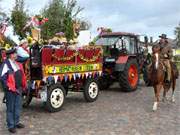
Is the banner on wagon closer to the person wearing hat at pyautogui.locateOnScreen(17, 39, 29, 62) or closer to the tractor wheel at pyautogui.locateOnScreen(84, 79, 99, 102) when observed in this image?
the tractor wheel at pyautogui.locateOnScreen(84, 79, 99, 102)

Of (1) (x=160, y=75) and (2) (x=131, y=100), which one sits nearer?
(1) (x=160, y=75)

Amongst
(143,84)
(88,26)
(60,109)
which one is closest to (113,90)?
(143,84)

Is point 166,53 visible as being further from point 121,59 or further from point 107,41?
point 107,41

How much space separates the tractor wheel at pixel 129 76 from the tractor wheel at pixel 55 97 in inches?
190

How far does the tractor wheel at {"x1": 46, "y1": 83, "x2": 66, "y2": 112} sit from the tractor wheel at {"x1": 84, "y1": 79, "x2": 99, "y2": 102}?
1636 mm

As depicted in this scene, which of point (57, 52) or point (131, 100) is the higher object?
point (57, 52)

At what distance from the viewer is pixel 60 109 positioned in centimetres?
1251

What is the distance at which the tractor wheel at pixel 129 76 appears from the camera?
1680cm

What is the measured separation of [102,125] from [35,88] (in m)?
2.44

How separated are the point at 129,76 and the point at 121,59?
79cm

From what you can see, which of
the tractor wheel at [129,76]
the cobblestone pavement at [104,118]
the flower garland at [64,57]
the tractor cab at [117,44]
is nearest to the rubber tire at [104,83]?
the tractor wheel at [129,76]

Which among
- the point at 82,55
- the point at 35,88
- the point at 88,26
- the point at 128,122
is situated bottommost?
the point at 128,122

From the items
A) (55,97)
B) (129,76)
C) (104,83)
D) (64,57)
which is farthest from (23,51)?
(104,83)

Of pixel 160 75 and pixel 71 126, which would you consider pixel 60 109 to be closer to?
pixel 71 126
